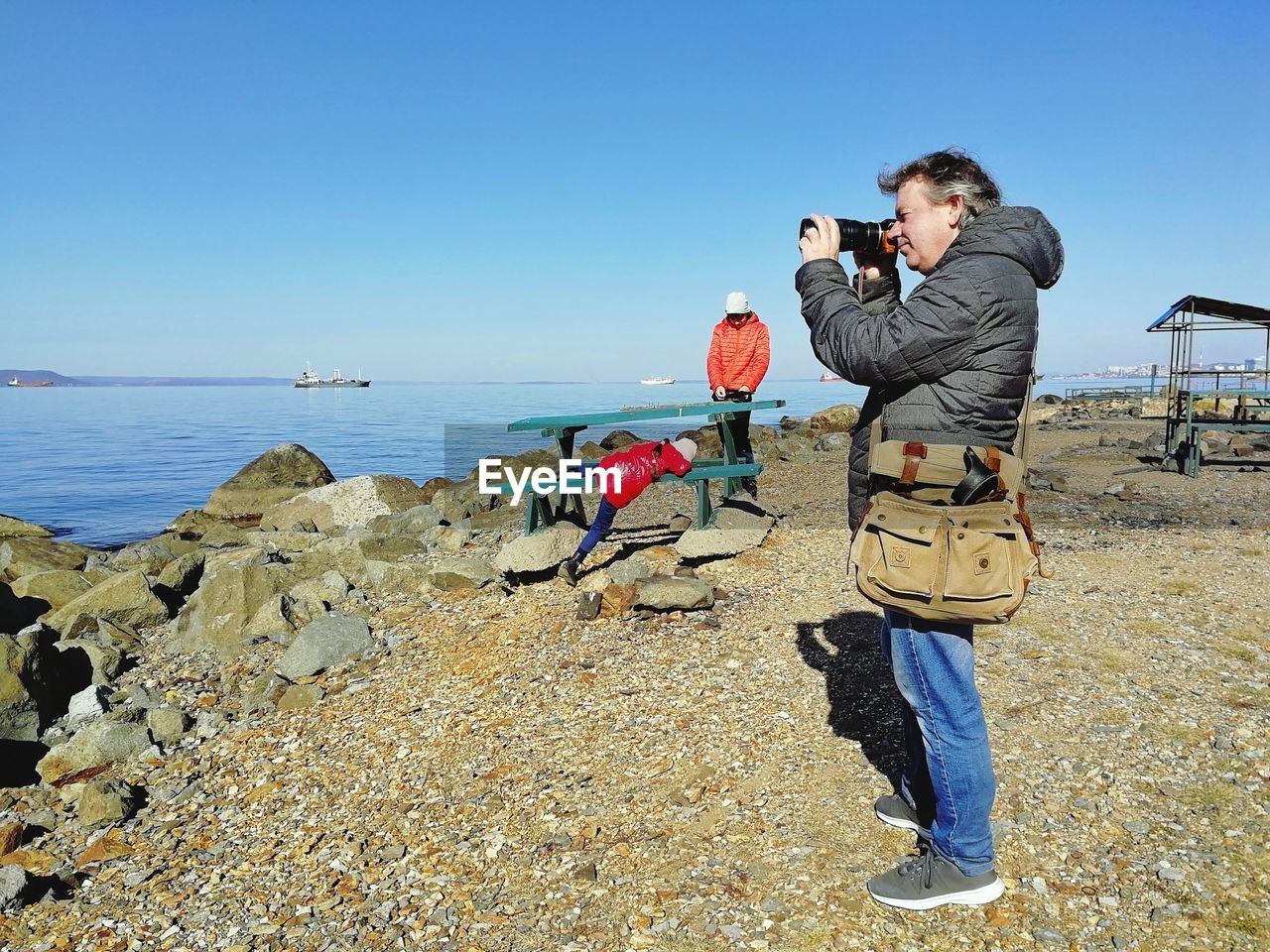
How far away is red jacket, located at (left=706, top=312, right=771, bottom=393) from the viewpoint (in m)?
9.20

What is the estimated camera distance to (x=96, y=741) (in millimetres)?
4816

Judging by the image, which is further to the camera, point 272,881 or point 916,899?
point 272,881

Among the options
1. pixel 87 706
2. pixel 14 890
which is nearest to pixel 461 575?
pixel 87 706

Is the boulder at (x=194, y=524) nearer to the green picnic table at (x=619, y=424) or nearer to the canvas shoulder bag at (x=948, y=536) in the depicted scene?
the green picnic table at (x=619, y=424)

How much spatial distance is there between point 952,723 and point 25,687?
568 centimetres

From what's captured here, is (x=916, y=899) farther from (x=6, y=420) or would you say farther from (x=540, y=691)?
(x=6, y=420)

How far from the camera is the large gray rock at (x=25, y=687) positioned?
Answer: 5.21 meters

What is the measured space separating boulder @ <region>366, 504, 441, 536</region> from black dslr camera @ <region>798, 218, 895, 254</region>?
8.72 metres

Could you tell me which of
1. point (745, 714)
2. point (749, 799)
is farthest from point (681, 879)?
point (745, 714)

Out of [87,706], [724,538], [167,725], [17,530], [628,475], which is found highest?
[628,475]

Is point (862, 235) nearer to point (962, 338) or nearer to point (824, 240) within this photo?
point (824, 240)

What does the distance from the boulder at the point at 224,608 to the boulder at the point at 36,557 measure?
18.6 ft

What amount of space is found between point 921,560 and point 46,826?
4471 millimetres

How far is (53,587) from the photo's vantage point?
908 cm
